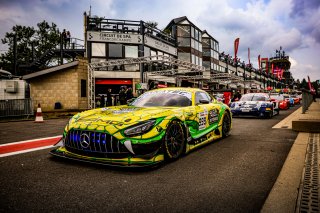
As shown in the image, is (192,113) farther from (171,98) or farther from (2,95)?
(2,95)

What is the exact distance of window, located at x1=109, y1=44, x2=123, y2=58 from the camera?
26.4 m

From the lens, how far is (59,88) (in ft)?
59.5

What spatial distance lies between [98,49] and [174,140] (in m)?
24.1

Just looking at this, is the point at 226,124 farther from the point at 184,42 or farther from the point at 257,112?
the point at 184,42

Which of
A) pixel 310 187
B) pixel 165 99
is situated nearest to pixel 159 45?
pixel 165 99

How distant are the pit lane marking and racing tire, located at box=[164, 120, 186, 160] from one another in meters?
2.80

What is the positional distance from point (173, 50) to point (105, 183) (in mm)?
32622

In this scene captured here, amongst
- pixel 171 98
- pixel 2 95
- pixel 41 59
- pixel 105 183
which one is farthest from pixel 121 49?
pixel 105 183

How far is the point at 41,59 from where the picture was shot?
82.2 feet

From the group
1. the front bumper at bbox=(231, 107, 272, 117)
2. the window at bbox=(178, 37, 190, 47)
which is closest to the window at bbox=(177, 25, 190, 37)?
the window at bbox=(178, 37, 190, 47)

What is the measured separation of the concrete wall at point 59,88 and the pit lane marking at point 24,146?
13.0 m

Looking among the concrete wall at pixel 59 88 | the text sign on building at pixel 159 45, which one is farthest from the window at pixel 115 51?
the concrete wall at pixel 59 88

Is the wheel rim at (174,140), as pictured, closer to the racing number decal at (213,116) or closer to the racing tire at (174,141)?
the racing tire at (174,141)

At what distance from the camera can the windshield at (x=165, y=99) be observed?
4.81 meters
